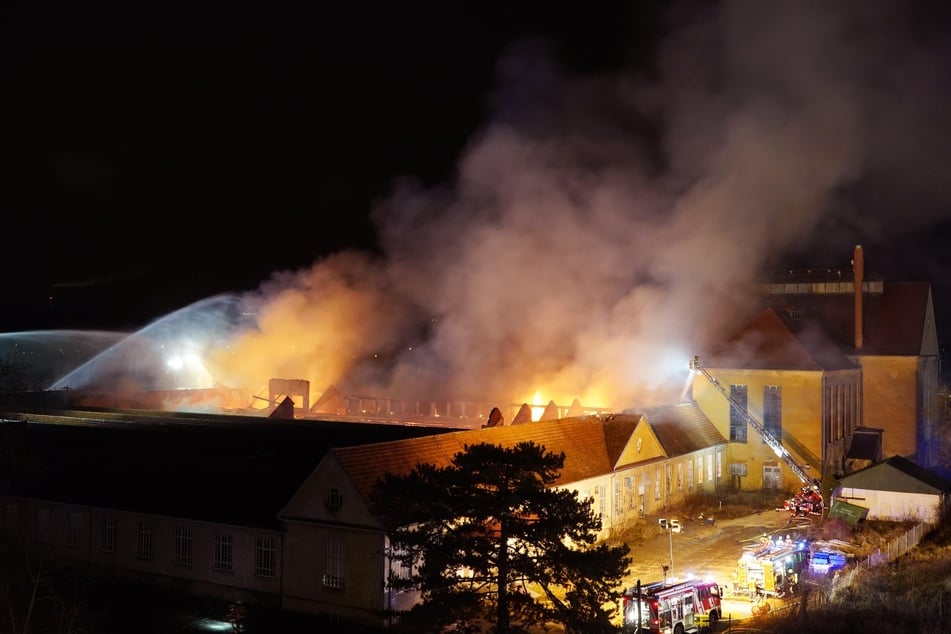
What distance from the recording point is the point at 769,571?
72.6ft

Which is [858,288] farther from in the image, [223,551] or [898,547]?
[223,551]

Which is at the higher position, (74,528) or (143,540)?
(74,528)

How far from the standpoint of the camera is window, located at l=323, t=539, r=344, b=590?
64.3 ft

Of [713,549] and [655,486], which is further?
[655,486]

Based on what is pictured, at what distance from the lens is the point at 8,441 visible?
27.8 metres

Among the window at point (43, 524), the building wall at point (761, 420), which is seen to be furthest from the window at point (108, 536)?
the building wall at point (761, 420)

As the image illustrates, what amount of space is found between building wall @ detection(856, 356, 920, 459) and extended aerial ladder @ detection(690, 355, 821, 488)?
8.05 metres

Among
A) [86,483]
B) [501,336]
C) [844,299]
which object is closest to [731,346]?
[844,299]

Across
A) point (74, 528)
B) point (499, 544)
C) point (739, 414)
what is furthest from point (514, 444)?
point (739, 414)

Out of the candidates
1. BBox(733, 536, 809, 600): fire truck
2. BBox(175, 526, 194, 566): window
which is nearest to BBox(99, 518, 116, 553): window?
BBox(175, 526, 194, 566): window

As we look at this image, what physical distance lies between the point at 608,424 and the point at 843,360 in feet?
58.8

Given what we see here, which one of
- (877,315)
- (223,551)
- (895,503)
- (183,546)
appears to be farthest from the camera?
(877,315)

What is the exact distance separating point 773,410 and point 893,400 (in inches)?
330

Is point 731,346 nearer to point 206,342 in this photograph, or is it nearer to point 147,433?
point 147,433
